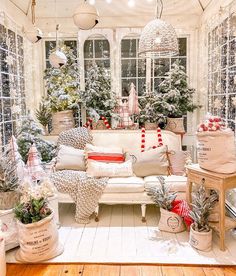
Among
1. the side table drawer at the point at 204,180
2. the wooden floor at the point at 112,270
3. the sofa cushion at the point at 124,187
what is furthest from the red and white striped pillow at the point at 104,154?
the wooden floor at the point at 112,270

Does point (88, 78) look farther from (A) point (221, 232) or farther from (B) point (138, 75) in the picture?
(A) point (221, 232)

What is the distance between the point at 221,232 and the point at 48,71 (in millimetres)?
3396

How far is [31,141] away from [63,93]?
3.31 ft

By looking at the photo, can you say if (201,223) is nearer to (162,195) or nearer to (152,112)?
(162,195)

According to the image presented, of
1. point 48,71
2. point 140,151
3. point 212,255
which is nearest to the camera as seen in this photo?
point 212,255

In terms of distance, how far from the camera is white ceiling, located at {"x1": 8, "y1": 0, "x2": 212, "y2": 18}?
443 cm

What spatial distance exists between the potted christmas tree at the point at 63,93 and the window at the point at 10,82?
426mm

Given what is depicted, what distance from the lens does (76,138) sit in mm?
3986

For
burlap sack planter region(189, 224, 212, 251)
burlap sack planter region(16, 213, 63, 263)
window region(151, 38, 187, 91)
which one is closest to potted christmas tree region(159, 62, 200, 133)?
window region(151, 38, 187, 91)

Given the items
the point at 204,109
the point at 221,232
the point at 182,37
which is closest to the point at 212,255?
the point at 221,232

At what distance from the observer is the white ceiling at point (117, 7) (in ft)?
14.5

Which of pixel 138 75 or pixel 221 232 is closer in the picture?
pixel 221 232

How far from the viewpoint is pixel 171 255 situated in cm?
262

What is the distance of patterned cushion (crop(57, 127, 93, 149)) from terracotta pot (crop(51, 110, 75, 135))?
1.82ft
